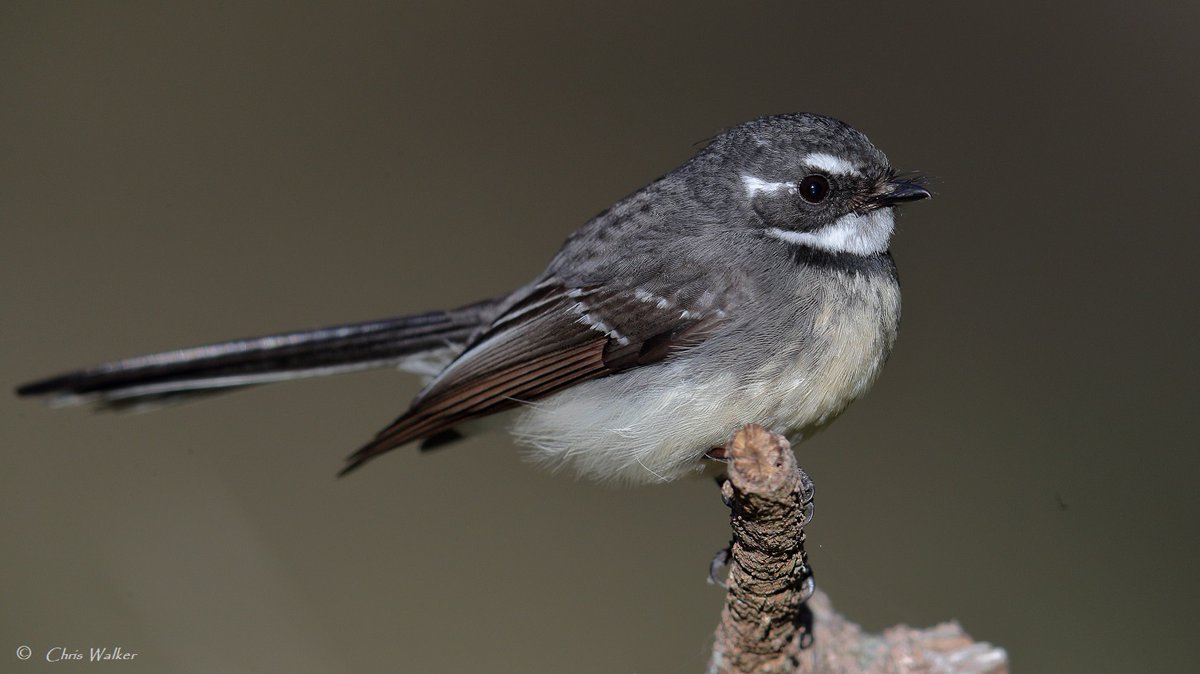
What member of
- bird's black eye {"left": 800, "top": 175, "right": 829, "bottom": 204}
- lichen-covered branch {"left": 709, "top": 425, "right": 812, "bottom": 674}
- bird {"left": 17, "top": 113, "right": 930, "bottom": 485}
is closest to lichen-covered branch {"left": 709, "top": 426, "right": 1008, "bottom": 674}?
lichen-covered branch {"left": 709, "top": 425, "right": 812, "bottom": 674}

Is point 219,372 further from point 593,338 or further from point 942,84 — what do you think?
point 942,84

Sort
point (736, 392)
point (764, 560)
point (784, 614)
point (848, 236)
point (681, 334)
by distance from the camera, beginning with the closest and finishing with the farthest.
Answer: point (764, 560), point (784, 614), point (736, 392), point (681, 334), point (848, 236)

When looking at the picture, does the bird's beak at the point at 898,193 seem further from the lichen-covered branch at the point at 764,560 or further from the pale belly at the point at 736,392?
the lichen-covered branch at the point at 764,560

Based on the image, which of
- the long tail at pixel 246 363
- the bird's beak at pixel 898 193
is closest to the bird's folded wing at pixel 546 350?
the long tail at pixel 246 363

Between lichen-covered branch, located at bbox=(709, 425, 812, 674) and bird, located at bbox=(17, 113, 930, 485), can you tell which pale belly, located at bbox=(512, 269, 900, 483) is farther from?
lichen-covered branch, located at bbox=(709, 425, 812, 674)

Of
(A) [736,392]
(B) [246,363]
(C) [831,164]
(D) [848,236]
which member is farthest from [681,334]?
(B) [246,363]

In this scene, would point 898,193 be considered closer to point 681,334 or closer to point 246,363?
point 681,334

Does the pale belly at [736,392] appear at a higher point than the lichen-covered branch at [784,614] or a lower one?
higher
